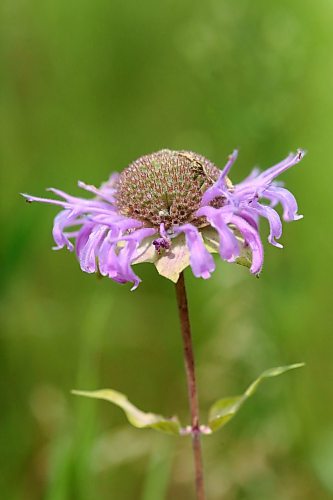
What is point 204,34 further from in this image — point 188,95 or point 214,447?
point 214,447

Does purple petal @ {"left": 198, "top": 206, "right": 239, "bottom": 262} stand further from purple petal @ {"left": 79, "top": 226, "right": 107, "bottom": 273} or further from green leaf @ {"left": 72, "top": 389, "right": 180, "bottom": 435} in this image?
green leaf @ {"left": 72, "top": 389, "right": 180, "bottom": 435}

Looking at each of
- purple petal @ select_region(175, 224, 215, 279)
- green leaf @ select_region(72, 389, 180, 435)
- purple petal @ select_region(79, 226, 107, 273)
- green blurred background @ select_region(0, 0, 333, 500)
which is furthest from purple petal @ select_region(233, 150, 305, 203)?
green blurred background @ select_region(0, 0, 333, 500)

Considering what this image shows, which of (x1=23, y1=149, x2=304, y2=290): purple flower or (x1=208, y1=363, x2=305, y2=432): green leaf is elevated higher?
(x1=23, y1=149, x2=304, y2=290): purple flower

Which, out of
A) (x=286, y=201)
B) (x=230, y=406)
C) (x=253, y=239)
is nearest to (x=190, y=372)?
(x=230, y=406)

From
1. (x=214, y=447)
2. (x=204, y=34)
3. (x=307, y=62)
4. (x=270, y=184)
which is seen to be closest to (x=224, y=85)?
(x=204, y=34)

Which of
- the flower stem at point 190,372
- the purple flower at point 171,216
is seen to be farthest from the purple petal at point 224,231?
the flower stem at point 190,372

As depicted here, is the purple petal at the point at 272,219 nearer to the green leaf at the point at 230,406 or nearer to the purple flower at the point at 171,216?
the purple flower at the point at 171,216

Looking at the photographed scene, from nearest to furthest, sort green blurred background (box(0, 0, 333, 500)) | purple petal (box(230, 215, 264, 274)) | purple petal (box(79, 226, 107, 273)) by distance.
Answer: purple petal (box(230, 215, 264, 274))
purple petal (box(79, 226, 107, 273))
green blurred background (box(0, 0, 333, 500))
